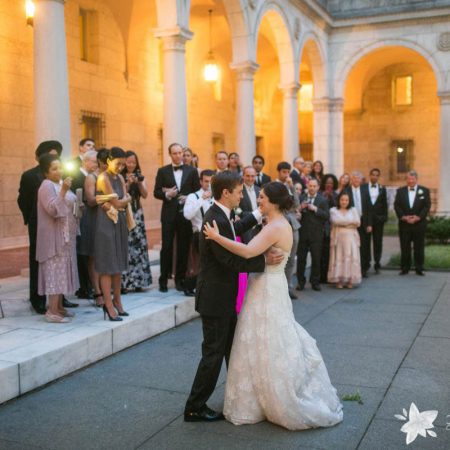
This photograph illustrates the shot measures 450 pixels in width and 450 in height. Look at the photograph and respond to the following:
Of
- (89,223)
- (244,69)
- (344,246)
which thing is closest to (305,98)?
(244,69)

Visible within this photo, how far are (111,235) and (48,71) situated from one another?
351 centimetres

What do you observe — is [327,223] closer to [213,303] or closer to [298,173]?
[298,173]

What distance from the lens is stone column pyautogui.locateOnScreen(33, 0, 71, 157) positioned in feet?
27.6

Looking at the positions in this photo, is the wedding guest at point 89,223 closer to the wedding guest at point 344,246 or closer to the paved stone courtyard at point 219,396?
the paved stone courtyard at point 219,396

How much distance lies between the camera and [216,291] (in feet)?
13.6

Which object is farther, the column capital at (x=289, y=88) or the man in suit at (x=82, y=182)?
the column capital at (x=289, y=88)

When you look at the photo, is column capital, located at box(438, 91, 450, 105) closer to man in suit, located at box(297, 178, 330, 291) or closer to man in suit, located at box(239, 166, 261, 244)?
man in suit, located at box(297, 178, 330, 291)

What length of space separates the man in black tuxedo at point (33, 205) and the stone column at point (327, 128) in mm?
16230

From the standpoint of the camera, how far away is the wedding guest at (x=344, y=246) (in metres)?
9.81

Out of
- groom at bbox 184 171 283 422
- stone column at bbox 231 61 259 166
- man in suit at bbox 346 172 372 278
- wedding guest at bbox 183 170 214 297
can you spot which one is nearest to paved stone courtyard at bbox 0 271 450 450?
groom at bbox 184 171 283 422

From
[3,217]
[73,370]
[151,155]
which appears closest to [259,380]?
[73,370]

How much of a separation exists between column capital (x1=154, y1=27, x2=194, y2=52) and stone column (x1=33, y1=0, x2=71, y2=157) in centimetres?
322

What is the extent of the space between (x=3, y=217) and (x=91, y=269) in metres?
6.01

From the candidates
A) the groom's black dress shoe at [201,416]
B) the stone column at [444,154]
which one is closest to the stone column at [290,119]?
the stone column at [444,154]
